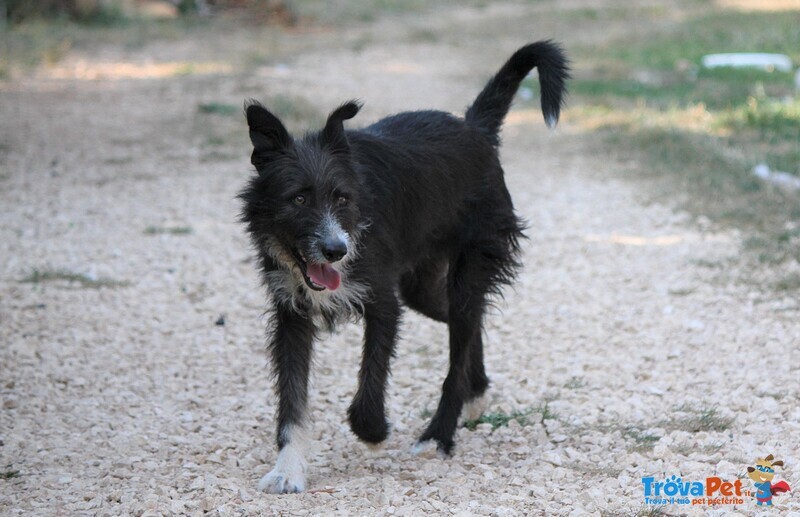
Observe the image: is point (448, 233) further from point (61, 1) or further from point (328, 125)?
point (61, 1)

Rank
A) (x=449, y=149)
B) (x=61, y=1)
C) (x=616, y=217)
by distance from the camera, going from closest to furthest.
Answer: (x=449, y=149) → (x=616, y=217) → (x=61, y=1)

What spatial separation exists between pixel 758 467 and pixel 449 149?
84.3 inches

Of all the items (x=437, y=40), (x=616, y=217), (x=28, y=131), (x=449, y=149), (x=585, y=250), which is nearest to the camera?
(x=449, y=149)

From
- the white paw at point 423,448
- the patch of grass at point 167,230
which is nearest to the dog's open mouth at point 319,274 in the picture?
the white paw at point 423,448

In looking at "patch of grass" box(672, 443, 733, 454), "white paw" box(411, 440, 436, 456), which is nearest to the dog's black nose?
"white paw" box(411, 440, 436, 456)

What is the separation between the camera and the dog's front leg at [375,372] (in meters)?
4.79

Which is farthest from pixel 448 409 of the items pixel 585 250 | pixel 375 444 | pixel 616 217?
pixel 616 217

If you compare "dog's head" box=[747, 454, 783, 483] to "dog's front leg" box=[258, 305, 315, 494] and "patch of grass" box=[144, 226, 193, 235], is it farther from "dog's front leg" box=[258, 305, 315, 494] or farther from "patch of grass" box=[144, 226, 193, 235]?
"patch of grass" box=[144, 226, 193, 235]

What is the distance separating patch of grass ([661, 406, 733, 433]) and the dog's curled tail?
166cm

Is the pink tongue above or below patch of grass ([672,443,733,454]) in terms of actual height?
above

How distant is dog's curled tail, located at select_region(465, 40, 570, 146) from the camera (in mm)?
5477

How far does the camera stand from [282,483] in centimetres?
461

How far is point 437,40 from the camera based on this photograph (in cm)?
2111

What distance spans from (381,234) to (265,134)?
74cm
